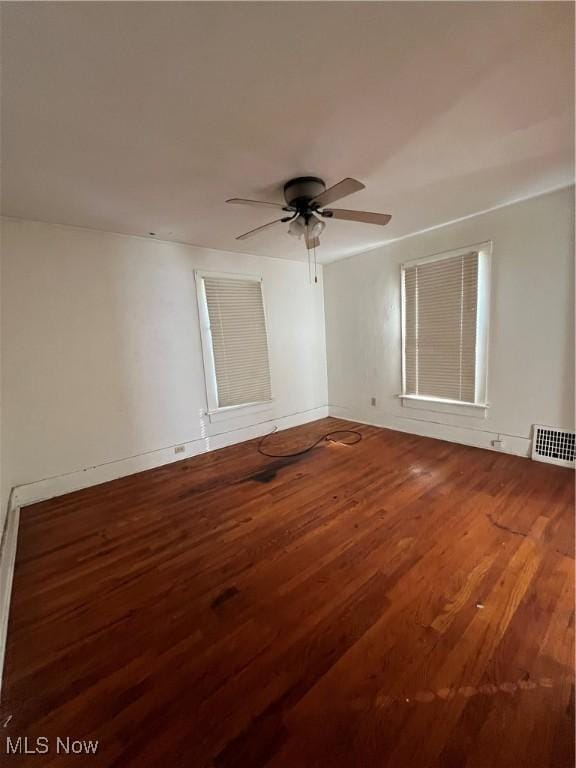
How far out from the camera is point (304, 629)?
1456mm

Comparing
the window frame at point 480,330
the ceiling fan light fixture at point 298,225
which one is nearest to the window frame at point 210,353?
the ceiling fan light fixture at point 298,225

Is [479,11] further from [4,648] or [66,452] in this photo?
[66,452]

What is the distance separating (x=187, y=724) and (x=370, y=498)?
183 centimetres

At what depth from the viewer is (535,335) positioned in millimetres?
2961

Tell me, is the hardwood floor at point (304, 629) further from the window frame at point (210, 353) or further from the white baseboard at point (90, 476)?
the window frame at point (210, 353)

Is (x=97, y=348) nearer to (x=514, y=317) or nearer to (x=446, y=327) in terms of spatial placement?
(x=446, y=327)

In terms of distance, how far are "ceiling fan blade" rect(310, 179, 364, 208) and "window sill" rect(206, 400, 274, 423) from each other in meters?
2.67

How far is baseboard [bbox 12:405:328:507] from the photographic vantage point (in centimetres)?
282

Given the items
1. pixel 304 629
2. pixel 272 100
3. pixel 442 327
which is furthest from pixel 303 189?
pixel 304 629

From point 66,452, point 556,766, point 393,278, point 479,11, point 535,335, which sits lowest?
point 556,766

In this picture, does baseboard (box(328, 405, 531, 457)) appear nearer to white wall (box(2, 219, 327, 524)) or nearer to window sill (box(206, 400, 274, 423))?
window sill (box(206, 400, 274, 423))

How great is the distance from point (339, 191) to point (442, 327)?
2.31 m

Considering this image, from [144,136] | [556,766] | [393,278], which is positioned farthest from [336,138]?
[556,766]

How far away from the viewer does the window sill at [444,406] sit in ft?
11.3
